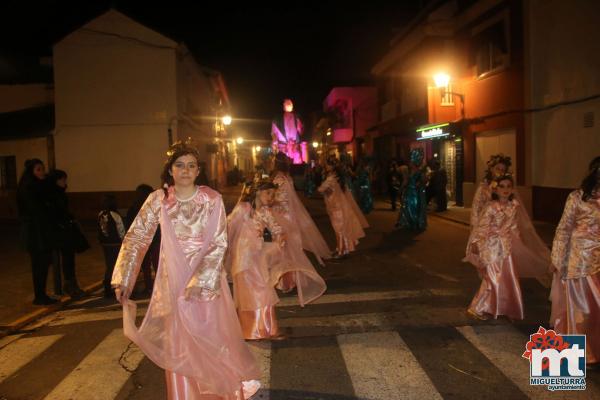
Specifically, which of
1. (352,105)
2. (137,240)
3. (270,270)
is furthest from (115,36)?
(352,105)

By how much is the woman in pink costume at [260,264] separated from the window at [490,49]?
12.8 metres

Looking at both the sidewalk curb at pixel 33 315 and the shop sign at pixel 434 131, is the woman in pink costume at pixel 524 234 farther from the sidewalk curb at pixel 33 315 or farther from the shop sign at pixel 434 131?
the shop sign at pixel 434 131

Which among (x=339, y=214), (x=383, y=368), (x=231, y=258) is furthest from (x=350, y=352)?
(x=339, y=214)

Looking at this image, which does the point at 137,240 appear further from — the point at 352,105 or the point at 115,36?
the point at 352,105

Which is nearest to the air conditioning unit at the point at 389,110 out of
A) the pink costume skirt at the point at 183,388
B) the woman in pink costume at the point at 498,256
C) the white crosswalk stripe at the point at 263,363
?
the woman in pink costume at the point at 498,256

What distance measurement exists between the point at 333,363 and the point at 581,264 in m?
2.31

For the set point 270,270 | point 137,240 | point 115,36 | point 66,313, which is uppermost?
point 115,36

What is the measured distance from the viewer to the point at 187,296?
364 cm

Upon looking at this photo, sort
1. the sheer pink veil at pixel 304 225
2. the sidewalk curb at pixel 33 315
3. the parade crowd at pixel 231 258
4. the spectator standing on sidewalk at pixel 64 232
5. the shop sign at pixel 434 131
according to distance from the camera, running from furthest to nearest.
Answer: the shop sign at pixel 434 131 → the sheer pink veil at pixel 304 225 → the spectator standing on sidewalk at pixel 64 232 → the sidewalk curb at pixel 33 315 → the parade crowd at pixel 231 258

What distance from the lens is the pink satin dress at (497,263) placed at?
5672 millimetres

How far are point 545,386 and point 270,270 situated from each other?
304 cm

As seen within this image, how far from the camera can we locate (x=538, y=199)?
14734mm

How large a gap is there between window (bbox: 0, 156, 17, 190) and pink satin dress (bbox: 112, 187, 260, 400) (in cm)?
1894

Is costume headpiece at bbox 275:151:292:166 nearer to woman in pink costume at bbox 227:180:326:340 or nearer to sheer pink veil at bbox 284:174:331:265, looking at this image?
sheer pink veil at bbox 284:174:331:265
